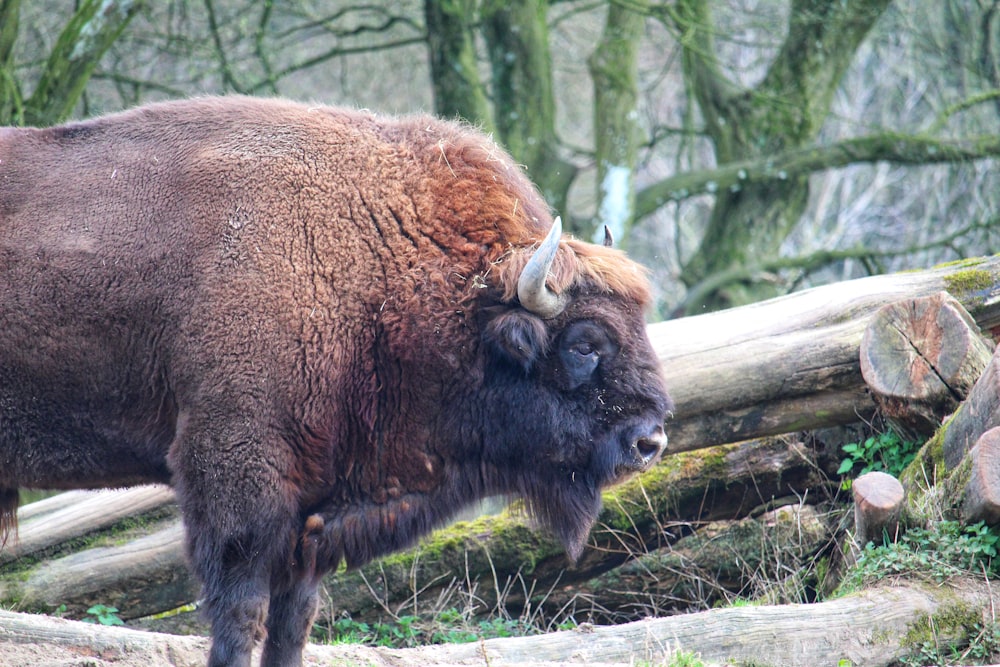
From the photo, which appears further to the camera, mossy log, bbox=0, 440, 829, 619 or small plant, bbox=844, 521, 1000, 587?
mossy log, bbox=0, 440, 829, 619

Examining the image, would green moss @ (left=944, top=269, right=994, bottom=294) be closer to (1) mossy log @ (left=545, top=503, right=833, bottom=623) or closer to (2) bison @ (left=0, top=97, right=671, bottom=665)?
(1) mossy log @ (left=545, top=503, right=833, bottom=623)

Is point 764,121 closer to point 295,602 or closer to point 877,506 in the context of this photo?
point 877,506

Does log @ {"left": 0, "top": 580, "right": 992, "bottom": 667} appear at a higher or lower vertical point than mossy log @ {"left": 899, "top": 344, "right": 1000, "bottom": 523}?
lower

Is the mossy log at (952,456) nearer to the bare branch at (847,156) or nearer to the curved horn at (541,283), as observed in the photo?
the curved horn at (541,283)

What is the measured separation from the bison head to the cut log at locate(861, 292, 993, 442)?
4.16 ft

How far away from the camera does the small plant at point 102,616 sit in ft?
16.8

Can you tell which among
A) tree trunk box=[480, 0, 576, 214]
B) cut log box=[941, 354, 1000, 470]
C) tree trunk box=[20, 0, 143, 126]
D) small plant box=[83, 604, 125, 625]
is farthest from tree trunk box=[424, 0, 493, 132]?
cut log box=[941, 354, 1000, 470]

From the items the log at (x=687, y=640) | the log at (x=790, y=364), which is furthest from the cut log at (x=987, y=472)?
the log at (x=790, y=364)

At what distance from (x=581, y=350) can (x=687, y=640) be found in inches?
49.5

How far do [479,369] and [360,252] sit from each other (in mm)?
675

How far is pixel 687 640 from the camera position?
4.18 meters

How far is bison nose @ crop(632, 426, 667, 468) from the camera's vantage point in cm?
418

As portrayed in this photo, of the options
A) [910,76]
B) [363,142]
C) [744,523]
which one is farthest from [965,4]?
[363,142]

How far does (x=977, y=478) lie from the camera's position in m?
4.18
